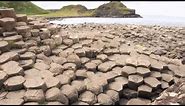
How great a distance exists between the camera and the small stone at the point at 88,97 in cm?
413

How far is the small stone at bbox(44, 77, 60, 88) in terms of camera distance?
420 centimetres

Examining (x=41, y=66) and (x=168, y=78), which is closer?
(x=41, y=66)

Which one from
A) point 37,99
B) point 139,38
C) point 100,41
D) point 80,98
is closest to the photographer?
point 37,99

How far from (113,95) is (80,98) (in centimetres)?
51

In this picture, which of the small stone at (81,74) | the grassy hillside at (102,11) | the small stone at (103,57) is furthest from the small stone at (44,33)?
the grassy hillside at (102,11)

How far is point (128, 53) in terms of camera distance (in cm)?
574

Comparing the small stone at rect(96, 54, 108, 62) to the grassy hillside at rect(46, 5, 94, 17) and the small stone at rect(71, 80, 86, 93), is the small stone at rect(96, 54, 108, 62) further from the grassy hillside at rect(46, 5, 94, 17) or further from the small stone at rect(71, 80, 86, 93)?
the grassy hillside at rect(46, 5, 94, 17)

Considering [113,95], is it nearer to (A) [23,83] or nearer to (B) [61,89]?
(B) [61,89]

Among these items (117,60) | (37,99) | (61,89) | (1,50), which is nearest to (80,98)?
(61,89)

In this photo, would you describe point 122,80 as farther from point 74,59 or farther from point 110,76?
point 74,59

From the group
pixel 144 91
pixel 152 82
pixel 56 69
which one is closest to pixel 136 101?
pixel 144 91

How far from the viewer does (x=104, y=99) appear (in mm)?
4227

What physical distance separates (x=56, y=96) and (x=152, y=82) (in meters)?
1.59

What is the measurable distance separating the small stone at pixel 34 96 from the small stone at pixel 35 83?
0.10 metres
